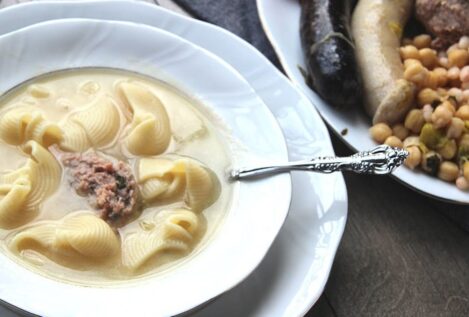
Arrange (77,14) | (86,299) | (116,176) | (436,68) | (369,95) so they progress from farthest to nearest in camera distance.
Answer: (436,68)
(369,95)
(77,14)
(116,176)
(86,299)

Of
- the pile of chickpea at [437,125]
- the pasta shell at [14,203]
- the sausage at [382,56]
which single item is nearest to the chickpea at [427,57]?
the pile of chickpea at [437,125]

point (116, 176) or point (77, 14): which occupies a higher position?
point (77, 14)

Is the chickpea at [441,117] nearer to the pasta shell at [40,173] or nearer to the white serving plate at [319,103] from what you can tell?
the white serving plate at [319,103]

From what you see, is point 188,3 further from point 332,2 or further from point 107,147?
point 107,147

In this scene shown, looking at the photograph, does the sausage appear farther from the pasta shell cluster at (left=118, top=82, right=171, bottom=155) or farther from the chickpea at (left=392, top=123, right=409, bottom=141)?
the pasta shell cluster at (left=118, top=82, right=171, bottom=155)

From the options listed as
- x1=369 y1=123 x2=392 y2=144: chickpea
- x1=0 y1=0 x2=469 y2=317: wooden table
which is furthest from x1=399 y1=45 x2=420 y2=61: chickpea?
x1=0 y1=0 x2=469 y2=317: wooden table

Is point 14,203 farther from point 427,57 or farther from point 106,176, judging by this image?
point 427,57

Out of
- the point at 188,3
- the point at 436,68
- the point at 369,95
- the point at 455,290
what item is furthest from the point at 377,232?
the point at 188,3
